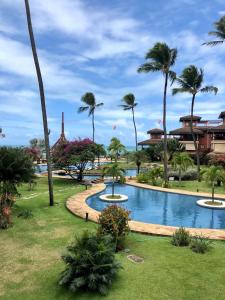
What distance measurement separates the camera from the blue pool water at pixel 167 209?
1802cm

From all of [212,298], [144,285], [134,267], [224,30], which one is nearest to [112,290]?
[144,285]

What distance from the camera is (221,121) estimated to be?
54875mm

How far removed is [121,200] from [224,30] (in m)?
19.2

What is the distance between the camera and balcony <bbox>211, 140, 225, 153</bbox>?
169 ft

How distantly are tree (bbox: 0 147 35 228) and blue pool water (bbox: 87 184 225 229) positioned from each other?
5.67m

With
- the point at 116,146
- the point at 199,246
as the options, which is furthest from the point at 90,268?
the point at 116,146

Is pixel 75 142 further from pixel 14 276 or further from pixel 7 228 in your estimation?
pixel 14 276

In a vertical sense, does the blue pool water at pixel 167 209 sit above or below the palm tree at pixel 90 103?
below

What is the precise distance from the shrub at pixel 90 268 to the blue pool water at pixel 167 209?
9.09 meters

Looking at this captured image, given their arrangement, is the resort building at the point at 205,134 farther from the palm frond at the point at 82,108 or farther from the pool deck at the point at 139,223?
the pool deck at the point at 139,223

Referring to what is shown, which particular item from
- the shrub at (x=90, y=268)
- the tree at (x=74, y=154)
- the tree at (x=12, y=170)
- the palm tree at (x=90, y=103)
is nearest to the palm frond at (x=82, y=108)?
the palm tree at (x=90, y=103)

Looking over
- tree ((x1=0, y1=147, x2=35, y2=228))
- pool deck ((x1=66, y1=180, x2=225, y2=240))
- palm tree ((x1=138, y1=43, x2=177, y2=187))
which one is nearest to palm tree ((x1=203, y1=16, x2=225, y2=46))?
palm tree ((x1=138, y1=43, x2=177, y2=187))

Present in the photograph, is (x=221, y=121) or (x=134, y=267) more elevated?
(x=221, y=121)

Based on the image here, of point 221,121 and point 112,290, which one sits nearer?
point 112,290
